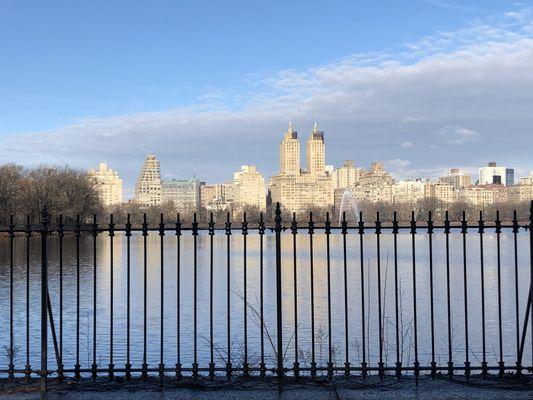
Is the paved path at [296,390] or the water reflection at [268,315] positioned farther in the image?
the water reflection at [268,315]

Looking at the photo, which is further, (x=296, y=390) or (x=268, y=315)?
(x=268, y=315)

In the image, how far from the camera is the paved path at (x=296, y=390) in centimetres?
676

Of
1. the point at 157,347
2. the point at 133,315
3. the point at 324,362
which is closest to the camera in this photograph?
the point at 324,362

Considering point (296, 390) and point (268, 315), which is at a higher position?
point (296, 390)

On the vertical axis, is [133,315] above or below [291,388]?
below

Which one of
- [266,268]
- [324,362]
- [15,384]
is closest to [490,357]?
[324,362]

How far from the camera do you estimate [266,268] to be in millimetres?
37875

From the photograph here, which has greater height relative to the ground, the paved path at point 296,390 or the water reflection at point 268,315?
the paved path at point 296,390

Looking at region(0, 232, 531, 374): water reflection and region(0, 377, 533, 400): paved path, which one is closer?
region(0, 377, 533, 400): paved path

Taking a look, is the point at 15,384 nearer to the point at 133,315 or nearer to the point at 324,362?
the point at 324,362

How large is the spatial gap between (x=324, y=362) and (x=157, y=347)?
15.1ft

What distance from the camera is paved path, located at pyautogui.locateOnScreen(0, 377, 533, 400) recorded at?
676cm

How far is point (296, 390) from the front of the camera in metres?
7.01

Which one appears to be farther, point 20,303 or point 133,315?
point 20,303
